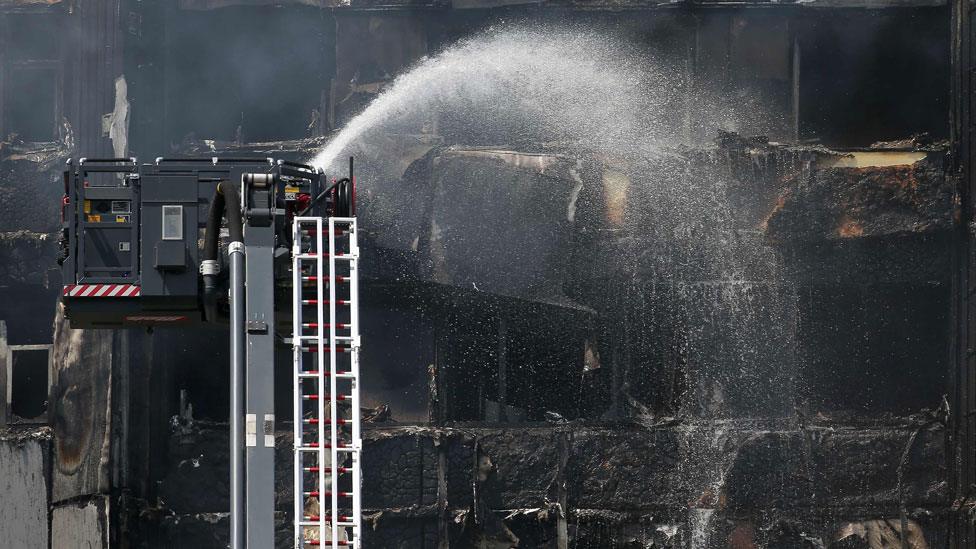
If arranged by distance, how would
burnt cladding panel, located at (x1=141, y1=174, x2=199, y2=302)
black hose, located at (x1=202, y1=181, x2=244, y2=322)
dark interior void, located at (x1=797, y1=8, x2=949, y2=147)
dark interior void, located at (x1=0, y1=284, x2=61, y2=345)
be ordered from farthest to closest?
dark interior void, located at (x1=797, y1=8, x2=949, y2=147) < dark interior void, located at (x1=0, y1=284, x2=61, y2=345) < burnt cladding panel, located at (x1=141, y1=174, x2=199, y2=302) < black hose, located at (x1=202, y1=181, x2=244, y2=322)

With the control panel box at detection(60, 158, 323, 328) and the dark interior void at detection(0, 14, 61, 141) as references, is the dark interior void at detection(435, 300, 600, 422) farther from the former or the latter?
the dark interior void at detection(0, 14, 61, 141)

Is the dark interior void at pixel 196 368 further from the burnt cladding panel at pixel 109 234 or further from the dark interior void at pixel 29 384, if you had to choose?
the burnt cladding panel at pixel 109 234

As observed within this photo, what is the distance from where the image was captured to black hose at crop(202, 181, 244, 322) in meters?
9.11

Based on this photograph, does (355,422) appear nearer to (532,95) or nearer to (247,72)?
(532,95)

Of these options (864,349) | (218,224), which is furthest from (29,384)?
(864,349)

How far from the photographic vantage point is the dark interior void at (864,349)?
49.5ft

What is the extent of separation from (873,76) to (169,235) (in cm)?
842

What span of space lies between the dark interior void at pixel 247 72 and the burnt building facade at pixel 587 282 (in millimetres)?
26

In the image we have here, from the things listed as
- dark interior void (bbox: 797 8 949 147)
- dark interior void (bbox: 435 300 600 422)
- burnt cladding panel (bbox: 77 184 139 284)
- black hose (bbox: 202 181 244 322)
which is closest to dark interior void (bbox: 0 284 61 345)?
burnt cladding panel (bbox: 77 184 139 284)

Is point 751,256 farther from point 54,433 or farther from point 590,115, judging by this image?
point 54,433

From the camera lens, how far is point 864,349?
49.7 ft

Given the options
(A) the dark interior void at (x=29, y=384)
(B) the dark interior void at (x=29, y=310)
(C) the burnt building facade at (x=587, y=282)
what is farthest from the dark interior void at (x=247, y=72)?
(A) the dark interior void at (x=29, y=384)

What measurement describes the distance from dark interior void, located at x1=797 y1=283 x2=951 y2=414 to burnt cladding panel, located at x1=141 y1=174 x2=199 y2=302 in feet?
23.3

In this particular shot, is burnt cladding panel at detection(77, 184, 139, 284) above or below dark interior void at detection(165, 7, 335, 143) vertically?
below
